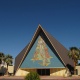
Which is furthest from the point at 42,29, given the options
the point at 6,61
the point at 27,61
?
the point at 6,61

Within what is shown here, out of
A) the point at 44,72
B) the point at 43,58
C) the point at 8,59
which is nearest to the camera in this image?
the point at 43,58

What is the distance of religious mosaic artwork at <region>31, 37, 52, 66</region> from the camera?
181 ft

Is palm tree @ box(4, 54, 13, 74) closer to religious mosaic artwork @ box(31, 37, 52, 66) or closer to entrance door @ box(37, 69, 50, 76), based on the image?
entrance door @ box(37, 69, 50, 76)

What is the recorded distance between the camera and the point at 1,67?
7019 centimetres

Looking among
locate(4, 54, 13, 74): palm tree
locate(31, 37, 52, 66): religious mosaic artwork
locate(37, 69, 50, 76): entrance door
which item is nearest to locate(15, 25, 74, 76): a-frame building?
locate(31, 37, 52, 66): religious mosaic artwork

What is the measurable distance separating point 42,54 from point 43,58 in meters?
1.15

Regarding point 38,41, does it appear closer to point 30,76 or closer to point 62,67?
point 62,67

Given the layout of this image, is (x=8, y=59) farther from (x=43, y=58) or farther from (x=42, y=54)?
(x=43, y=58)

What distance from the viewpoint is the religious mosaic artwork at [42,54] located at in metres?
55.2

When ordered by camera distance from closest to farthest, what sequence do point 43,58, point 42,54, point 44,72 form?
point 43,58, point 42,54, point 44,72

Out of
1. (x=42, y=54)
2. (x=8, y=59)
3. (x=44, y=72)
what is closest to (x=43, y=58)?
(x=42, y=54)

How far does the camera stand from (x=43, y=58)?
55.9m

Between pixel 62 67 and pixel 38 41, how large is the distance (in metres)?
9.82

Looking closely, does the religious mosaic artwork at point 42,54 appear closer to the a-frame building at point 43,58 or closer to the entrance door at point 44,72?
the a-frame building at point 43,58
